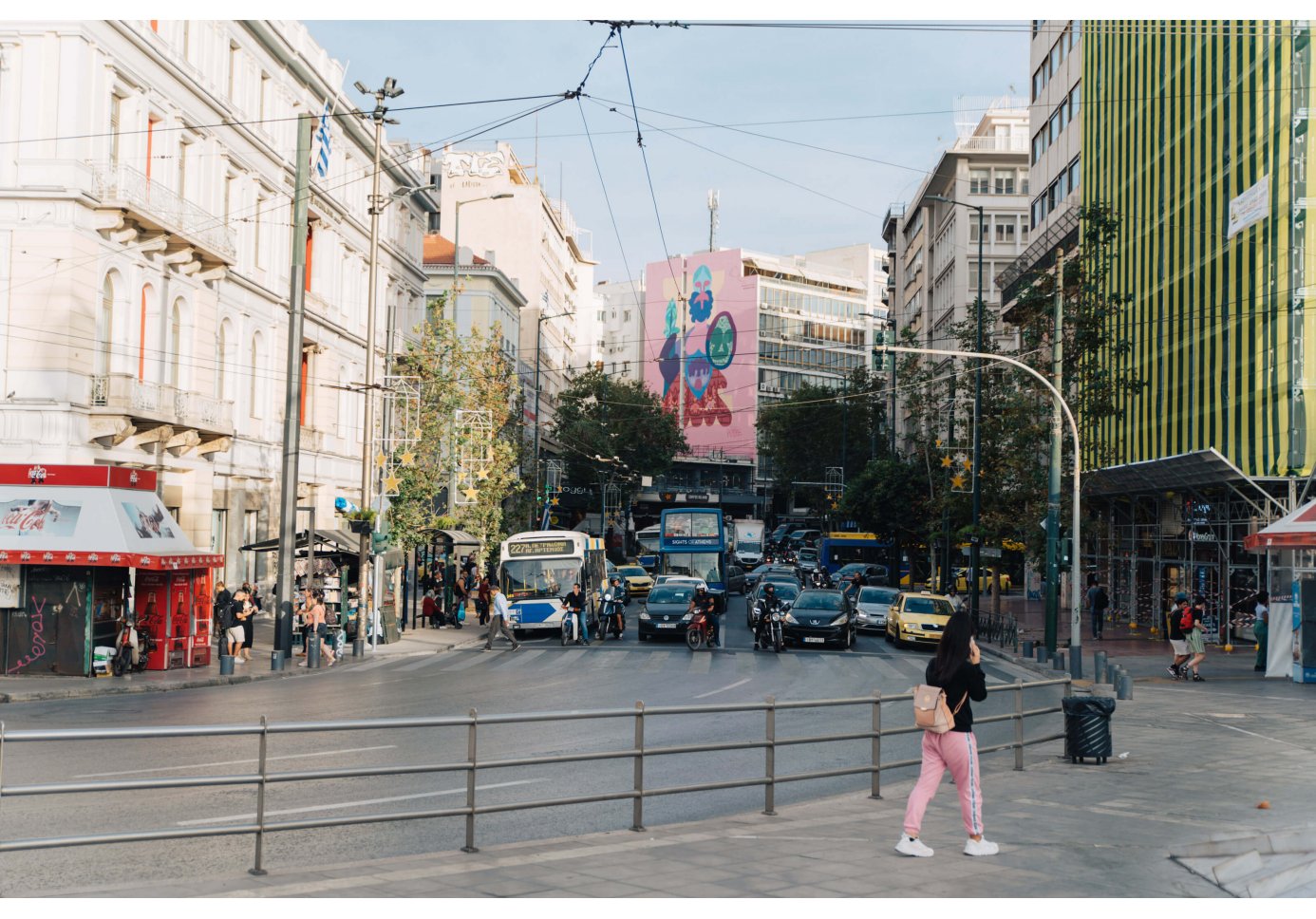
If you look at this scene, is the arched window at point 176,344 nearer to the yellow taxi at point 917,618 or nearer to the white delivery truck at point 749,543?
the yellow taxi at point 917,618

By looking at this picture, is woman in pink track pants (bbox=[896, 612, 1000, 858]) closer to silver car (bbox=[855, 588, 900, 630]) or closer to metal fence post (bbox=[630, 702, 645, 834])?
metal fence post (bbox=[630, 702, 645, 834])

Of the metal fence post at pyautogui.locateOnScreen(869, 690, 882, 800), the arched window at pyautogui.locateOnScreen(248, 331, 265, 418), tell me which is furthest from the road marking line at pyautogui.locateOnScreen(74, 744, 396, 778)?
the arched window at pyautogui.locateOnScreen(248, 331, 265, 418)

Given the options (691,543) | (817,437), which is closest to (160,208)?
(691,543)

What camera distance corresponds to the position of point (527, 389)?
3866 inches

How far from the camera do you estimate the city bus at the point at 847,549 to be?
8062 cm

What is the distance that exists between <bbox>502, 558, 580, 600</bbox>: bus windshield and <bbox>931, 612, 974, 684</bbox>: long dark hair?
2922cm

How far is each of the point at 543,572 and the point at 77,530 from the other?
52.4 feet

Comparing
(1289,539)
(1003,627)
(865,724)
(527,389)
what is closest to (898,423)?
(527,389)

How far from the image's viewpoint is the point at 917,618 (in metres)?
37.5

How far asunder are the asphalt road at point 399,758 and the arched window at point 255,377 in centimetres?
1793

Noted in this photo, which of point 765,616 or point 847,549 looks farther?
point 847,549

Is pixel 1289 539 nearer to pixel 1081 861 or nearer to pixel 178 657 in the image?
pixel 1081 861

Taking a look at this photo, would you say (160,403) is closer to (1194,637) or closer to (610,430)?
(1194,637)

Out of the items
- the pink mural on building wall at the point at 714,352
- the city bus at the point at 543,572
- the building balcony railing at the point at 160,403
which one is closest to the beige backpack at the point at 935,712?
the building balcony railing at the point at 160,403
